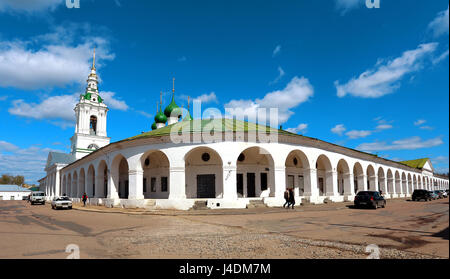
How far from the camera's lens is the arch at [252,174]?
23.8 m

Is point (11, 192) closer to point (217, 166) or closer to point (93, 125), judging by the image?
point (93, 125)

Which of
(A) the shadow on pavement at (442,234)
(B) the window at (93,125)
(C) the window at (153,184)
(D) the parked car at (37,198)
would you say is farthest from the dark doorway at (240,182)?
(B) the window at (93,125)

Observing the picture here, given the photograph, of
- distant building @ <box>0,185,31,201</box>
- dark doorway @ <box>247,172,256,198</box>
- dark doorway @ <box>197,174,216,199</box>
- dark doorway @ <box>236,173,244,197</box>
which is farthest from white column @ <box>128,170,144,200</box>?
distant building @ <box>0,185,31,201</box>

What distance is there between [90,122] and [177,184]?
40359mm

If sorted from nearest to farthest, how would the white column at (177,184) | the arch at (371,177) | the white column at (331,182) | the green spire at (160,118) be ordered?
1. the white column at (177,184)
2. the white column at (331,182)
3. the arch at (371,177)
4. the green spire at (160,118)

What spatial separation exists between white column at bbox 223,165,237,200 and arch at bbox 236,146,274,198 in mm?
3161

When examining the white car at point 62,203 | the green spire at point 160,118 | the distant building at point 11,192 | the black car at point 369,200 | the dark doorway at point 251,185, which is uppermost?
the green spire at point 160,118

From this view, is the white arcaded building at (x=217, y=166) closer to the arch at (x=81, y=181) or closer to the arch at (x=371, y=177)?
the arch at (x=81, y=181)

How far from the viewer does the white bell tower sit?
51.8m

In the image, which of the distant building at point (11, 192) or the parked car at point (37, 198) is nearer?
the parked car at point (37, 198)

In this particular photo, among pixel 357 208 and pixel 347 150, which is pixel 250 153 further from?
pixel 347 150

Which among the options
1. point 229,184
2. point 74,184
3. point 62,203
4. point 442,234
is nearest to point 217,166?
point 229,184

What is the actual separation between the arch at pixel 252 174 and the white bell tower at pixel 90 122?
1509 inches

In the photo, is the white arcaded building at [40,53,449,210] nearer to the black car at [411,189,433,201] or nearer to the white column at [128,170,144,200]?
the white column at [128,170,144,200]
